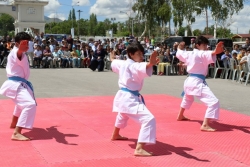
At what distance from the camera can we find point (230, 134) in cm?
655

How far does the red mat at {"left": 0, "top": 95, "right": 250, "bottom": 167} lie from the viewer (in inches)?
196

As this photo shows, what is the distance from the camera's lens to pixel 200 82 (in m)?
6.91

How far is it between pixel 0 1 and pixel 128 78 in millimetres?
47187

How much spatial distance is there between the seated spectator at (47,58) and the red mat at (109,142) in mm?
Answer: 11962

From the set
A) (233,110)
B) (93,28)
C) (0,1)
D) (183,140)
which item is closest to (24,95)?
(183,140)

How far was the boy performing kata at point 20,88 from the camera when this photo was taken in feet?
19.2

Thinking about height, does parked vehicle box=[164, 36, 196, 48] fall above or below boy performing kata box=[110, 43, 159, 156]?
above

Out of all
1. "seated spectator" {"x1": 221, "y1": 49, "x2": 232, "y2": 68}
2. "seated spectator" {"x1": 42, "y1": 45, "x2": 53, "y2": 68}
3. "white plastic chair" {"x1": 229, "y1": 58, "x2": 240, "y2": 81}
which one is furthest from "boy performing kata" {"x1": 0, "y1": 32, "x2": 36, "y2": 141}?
"seated spectator" {"x1": 42, "y1": 45, "x2": 53, "y2": 68}

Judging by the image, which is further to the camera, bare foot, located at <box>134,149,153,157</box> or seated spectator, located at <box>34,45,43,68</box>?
seated spectator, located at <box>34,45,43,68</box>

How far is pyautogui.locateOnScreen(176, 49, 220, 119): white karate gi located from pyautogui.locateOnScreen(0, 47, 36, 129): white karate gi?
272 centimetres

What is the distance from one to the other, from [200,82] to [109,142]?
80.8 inches

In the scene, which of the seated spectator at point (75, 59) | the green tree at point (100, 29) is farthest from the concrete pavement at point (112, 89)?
the green tree at point (100, 29)

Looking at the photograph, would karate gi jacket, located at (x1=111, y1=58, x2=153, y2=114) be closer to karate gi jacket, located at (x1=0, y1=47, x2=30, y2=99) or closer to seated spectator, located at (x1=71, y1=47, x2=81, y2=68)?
karate gi jacket, located at (x1=0, y1=47, x2=30, y2=99)

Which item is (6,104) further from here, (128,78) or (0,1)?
(0,1)
